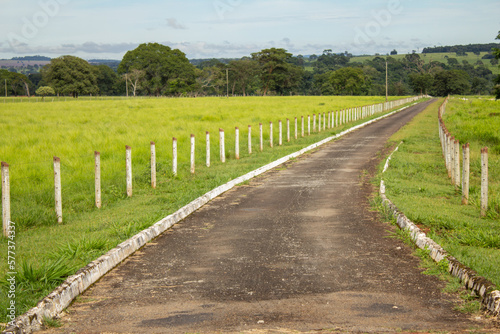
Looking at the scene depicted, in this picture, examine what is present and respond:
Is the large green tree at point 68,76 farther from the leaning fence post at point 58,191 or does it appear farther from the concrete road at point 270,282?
the concrete road at point 270,282

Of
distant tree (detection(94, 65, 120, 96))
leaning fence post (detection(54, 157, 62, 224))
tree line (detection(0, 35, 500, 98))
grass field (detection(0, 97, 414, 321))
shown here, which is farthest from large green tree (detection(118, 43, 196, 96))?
leaning fence post (detection(54, 157, 62, 224))

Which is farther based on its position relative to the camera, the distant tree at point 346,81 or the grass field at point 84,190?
the distant tree at point 346,81

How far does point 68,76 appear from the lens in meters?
88.2

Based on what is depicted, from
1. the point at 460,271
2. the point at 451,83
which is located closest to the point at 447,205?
the point at 460,271

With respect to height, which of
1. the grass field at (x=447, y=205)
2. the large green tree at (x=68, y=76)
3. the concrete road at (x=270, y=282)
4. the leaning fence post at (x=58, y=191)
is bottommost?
the concrete road at (x=270, y=282)

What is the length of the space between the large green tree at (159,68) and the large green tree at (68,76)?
9.85 meters

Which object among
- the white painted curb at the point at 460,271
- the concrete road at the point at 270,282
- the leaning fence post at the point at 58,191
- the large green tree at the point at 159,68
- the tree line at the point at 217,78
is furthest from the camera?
the large green tree at the point at 159,68

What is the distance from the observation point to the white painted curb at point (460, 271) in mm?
4727

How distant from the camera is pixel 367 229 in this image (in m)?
8.09

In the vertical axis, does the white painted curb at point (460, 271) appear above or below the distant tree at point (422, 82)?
below

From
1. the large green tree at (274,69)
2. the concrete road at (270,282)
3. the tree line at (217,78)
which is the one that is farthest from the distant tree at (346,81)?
the concrete road at (270,282)

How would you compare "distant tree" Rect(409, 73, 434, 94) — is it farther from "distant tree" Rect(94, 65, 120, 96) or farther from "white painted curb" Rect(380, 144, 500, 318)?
"white painted curb" Rect(380, 144, 500, 318)

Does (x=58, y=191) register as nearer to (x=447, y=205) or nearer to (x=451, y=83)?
(x=447, y=205)

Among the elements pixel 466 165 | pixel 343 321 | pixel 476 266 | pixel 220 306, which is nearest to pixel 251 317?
pixel 220 306
